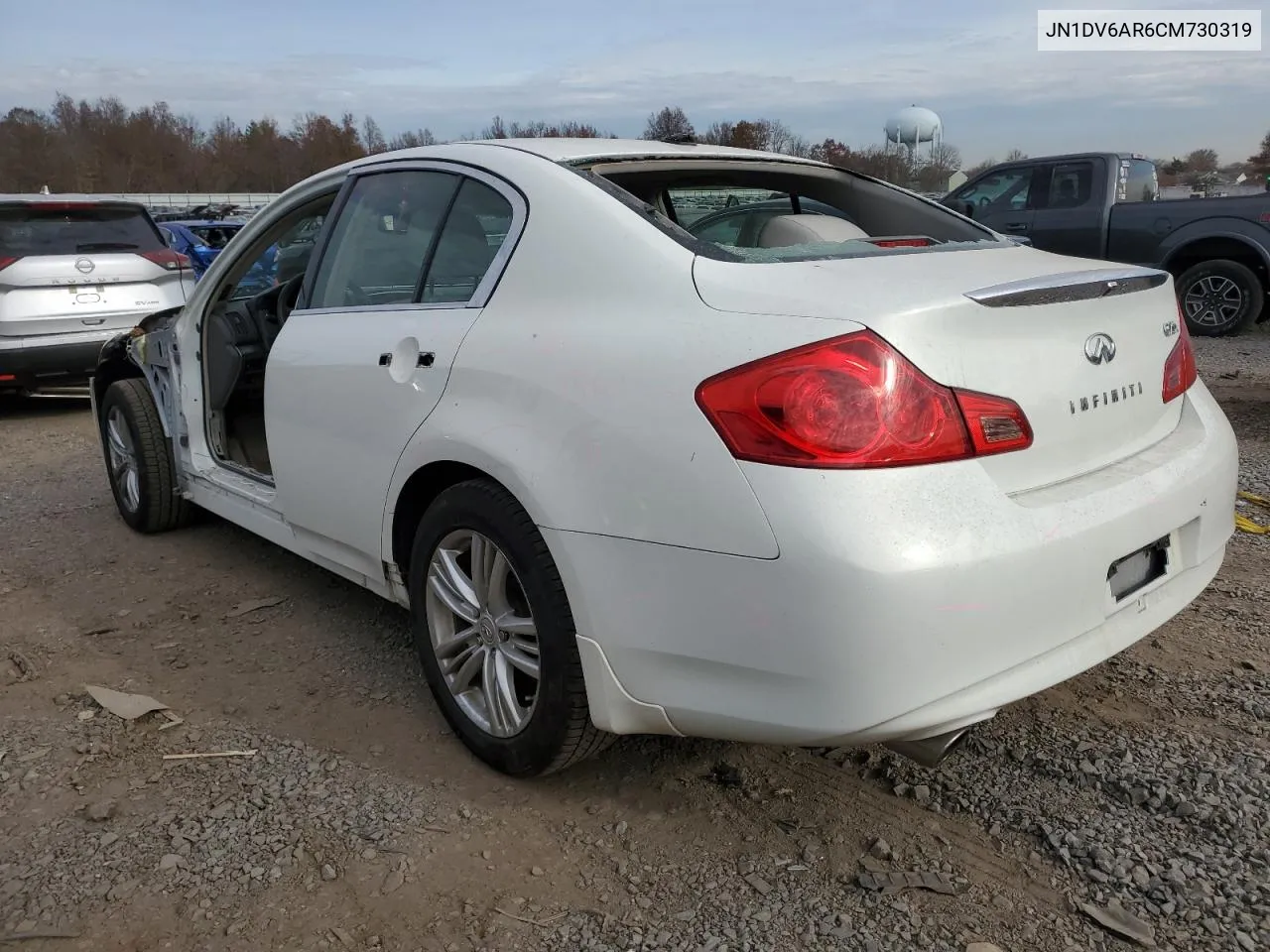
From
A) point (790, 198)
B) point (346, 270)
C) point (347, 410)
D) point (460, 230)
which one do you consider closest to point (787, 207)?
point (790, 198)

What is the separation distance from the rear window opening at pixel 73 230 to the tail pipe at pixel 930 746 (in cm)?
764

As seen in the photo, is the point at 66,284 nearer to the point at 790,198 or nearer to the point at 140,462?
the point at 140,462

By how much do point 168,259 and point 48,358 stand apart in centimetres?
133

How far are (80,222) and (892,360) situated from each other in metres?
7.81

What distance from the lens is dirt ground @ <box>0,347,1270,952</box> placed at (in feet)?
6.71

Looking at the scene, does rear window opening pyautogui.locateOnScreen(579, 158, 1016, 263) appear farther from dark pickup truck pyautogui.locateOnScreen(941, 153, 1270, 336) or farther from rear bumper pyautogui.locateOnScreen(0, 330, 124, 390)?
dark pickup truck pyautogui.locateOnScreen(941, 153, 1270, 336)

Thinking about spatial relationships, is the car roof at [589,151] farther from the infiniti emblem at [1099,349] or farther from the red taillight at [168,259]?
the red taillight at [168,259]

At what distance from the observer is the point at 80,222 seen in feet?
Answer: 25.5

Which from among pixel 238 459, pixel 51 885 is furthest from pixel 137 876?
pixel 238 459

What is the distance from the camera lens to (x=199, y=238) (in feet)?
50.4

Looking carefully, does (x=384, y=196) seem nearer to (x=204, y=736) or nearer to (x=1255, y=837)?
(x=204, y=736)

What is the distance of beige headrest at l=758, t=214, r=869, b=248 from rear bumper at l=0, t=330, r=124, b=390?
6.01m

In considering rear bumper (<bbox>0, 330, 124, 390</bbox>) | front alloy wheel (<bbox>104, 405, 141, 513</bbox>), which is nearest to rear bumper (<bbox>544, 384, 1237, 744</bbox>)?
front alloy wheel (<bbox>104, 405, 141, 513</bbox>)

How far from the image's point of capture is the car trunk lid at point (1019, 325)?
76.7 inches
